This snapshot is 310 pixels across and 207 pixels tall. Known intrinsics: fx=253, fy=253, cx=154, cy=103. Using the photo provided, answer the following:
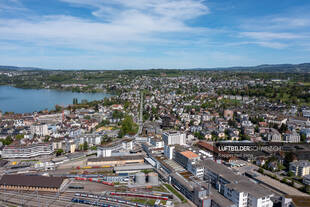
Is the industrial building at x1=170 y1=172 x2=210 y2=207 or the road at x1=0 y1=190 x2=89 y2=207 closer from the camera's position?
the industrial building at x1=170 y1=172 x2=210 y2=207

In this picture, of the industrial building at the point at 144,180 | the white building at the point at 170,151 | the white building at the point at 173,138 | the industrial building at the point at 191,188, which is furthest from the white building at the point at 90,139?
the industrial building at the point at 191,188

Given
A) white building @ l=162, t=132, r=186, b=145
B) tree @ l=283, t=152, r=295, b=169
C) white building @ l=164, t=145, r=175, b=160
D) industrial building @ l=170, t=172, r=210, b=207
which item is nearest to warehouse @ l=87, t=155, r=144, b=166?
white building @ l=164, t=145, r=175, b=160

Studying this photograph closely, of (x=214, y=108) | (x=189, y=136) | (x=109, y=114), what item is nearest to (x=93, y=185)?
(x=189, y=136)

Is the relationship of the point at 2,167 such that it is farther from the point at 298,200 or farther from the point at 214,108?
the point at 214,108

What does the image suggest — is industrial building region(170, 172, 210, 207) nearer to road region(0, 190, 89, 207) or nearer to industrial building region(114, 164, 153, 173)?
industrial building region(114, 164, 153, 173)

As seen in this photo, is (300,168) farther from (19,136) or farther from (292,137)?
(19,136)

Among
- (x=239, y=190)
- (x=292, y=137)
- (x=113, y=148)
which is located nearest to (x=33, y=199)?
(x=113, y=148)

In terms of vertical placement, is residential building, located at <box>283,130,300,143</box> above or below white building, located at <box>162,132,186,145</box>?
below
